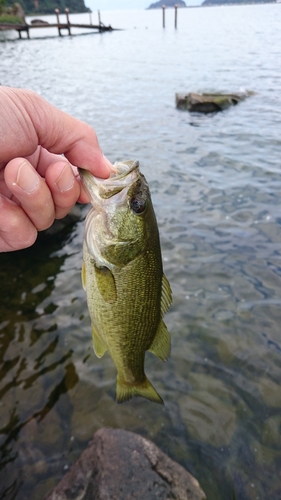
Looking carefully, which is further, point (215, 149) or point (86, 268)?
point (215, 149)

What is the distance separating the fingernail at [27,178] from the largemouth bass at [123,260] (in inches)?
13.0

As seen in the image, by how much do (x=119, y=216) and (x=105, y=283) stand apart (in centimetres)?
46

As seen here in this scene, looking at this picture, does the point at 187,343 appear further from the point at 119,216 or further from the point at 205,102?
the point at 205,102

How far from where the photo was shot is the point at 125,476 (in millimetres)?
3467

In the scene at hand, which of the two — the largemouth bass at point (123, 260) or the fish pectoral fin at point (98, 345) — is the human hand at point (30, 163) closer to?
the largemouth bass at point (123, 260)

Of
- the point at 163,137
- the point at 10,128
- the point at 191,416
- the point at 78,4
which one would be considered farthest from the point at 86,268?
the point at 78,4

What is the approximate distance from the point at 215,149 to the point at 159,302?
1035 centimetres

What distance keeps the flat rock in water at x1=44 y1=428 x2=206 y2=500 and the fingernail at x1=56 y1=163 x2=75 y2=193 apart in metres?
2.73

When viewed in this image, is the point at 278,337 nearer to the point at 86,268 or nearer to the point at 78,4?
the point at 86,268

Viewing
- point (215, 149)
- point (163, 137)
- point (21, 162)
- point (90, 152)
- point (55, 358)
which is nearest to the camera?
point (21, 162)

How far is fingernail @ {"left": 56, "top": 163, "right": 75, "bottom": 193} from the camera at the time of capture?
95.3 inches

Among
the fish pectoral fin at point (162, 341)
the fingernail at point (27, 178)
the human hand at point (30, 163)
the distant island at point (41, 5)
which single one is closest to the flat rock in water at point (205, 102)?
the human hand at point (30, 163)

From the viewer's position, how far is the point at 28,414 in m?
4.54

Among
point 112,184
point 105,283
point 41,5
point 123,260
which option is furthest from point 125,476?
point 41,5
